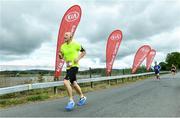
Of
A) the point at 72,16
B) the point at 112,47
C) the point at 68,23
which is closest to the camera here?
the point at 68,23

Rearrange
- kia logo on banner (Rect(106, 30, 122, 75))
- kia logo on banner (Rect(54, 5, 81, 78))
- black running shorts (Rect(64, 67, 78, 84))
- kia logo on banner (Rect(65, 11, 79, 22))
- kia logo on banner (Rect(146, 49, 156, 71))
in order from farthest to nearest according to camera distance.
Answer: kia logo on banner (Rect(146, 49, 156, 71)) → kia logo on banner (Rect(106, 30, 122, 75)) → kia logo on banner (Rect(65, 11, 79, 22)) → kia logo on banner (Rect(54, 5, 81, 78)) → black running shorts (Rect(64, 67, 78, 84))

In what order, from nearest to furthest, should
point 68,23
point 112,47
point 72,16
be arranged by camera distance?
point 68,23 < point 72,16 < point 112,47

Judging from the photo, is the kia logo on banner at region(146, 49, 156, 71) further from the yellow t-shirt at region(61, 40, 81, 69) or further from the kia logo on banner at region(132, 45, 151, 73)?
the yellow t-shirt at region(61, 40, 81, 69)

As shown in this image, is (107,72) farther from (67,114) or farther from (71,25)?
(67,114)

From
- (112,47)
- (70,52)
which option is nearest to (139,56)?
(112,47)

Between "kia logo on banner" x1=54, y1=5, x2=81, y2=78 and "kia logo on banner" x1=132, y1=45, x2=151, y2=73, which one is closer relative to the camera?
"kia logo on banner" x1=54, y1=5, x2=81, y2=78

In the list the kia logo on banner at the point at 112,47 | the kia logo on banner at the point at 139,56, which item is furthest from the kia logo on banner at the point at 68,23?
the kia logo on banner at the point at 139,56

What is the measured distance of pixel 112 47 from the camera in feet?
78.8

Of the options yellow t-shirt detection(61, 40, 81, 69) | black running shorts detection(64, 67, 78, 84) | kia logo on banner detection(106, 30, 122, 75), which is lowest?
black running shorts detection(64, 67, 78, 84)

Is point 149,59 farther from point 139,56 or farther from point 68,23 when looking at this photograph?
point 68,23

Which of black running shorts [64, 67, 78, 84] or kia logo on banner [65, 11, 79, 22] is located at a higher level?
kia logo on banner [65, 11, 79, 22]

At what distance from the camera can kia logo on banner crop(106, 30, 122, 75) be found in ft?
77.4

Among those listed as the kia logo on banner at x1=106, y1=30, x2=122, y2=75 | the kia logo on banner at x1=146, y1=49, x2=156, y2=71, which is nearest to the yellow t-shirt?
the kia logo on banner at x1=106, y1=30, x2=122, y2=75

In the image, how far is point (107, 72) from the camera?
23.4m
